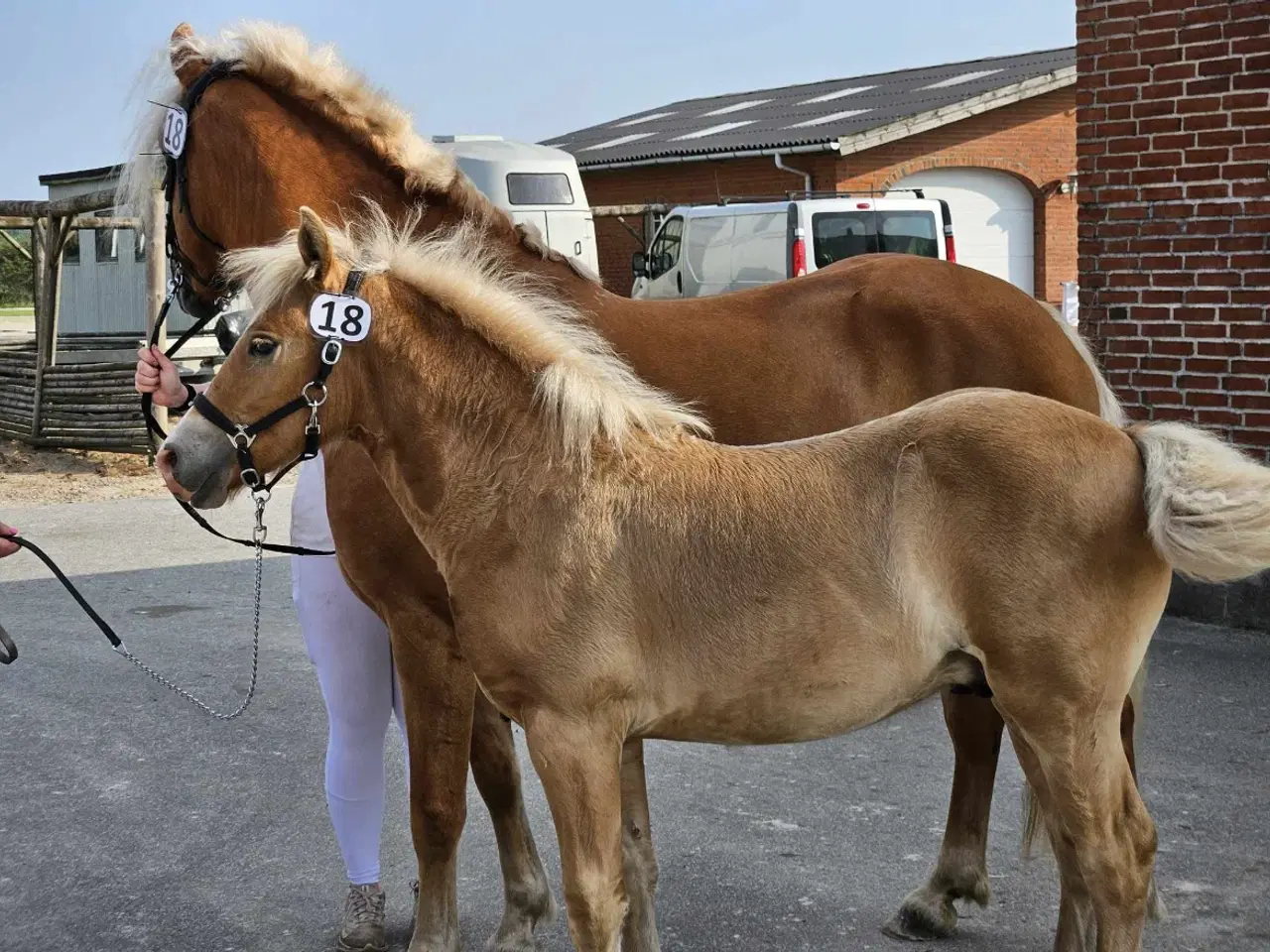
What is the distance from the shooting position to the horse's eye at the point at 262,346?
3.00 metres

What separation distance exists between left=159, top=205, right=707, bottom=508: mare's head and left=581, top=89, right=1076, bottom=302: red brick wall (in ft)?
68.2

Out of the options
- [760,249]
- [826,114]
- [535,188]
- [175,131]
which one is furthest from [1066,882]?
[826,114]

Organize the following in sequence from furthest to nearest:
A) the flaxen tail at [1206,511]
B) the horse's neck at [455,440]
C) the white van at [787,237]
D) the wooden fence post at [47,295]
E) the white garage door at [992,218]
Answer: the white garage door at [992,218] → the white van at [787,237] → the wooden fence post at [47,295] → the horse's neck at [455,440] → the flaxen tail at [1206,511]

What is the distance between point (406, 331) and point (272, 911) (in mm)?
2037

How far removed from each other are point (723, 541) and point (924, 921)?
1.53 meters

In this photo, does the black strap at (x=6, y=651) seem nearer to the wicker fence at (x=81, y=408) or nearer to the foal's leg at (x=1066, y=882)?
the foal's leg at (x=1066, y=882)

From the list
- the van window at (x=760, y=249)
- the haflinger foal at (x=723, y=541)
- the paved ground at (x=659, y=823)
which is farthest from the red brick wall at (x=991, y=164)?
the haflinger foal at (x=723, y=541)

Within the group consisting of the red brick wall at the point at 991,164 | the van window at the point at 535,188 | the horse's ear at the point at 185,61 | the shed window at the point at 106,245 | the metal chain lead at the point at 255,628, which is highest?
the red brick wall at the point at 991,164

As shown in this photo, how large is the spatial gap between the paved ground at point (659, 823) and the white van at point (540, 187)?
13.7 m

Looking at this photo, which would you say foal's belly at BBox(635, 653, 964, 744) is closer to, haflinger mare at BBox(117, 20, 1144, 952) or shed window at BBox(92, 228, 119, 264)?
haflinger mare at BBox(117, 20, 1144, 952)

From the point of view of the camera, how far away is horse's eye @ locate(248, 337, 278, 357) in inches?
118

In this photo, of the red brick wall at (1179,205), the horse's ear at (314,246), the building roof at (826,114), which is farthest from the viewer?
the building roof at (826,114)

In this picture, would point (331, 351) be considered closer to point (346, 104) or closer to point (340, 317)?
point (340, 317)

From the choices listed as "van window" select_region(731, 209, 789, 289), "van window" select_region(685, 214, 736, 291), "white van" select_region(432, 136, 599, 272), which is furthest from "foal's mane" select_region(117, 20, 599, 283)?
"white van" select_region(432, 136, 599, 272)
